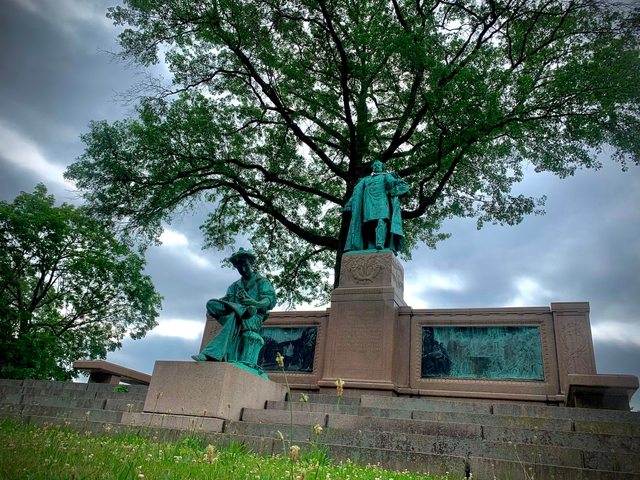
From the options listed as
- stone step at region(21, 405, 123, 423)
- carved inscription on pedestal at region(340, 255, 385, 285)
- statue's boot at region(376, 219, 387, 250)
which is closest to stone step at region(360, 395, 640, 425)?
carved inscription on pedestal at region(340, 255, 385, 285)

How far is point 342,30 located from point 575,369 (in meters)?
11.8

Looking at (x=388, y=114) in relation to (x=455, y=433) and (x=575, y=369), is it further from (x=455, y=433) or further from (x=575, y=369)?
(x=455, y=433)

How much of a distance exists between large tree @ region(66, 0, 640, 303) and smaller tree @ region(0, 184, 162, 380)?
21.2 ft

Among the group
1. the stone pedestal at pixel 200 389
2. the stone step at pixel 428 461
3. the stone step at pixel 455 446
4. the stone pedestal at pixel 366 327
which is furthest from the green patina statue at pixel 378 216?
the stone step at pixel 428 461

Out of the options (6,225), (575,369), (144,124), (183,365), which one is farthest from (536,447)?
(6,225)

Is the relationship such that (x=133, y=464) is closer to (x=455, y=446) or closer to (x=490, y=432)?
(x=455, y=446)

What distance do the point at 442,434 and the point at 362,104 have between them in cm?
1183

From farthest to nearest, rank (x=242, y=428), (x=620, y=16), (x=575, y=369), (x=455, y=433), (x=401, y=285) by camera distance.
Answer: (x=620, y=16), (x=401, y=285), (x=575, y=369), (x=242, y=428), (x=455, y=433)

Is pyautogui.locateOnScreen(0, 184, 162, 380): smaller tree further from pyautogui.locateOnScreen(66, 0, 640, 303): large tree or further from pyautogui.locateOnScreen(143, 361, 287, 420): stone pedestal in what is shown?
pyautogui.locateOnScreen(143, 361, 287, 420): stone pedestal

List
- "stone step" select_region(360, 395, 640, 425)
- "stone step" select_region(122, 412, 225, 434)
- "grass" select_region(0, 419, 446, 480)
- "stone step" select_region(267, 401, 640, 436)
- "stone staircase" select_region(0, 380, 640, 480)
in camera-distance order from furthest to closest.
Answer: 1. "stone step" select_region(360, 395, 640, 425)
2. "stone step" select_region(122, 412, 225, 434)
3. "stone step" select_region(267, 401, 640, 436)
4. "stone staircase" select_region(0, 380, 640, 480)
5. "grass" select_region(0, 419, 446, 480)

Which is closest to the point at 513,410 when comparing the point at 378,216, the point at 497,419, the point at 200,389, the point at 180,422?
the point at 497,419

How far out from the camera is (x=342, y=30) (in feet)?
51.4

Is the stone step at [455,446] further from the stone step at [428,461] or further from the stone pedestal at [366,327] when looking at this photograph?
the stone pedestal at [366,327]

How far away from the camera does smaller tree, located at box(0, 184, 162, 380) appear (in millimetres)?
19844
